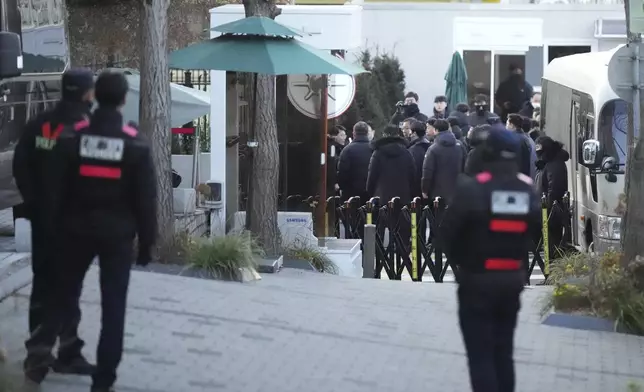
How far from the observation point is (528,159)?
17.1 m

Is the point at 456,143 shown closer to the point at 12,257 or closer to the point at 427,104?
the point at 12,257

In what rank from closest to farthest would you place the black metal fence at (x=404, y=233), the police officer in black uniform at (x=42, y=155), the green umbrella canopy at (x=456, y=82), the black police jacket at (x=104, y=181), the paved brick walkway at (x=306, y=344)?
1. the black police jacket at (x=104, y=181)
2. the police officer in black uniform at (x=42, y=155)
3. the paved brick walkway at (x=306, y=344)
4. the black metal fence at (x=404, y=233)
5. the green umbrella canopy at (x=456, y=82)

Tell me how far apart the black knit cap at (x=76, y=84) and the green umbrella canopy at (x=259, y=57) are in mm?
5697

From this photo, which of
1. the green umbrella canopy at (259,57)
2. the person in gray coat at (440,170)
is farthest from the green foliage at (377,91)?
Result: the green umbrella canopy at (259,57)

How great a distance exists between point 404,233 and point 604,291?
5161 millimetres

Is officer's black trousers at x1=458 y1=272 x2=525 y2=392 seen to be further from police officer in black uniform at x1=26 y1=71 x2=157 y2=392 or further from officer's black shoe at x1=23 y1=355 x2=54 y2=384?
officer's black shoe at x1=23 y1=355 x2=54 y2=384

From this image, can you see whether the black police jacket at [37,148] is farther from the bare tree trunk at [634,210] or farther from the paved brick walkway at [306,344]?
the bare tree trunk at [634,210]

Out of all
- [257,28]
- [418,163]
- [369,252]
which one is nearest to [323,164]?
[369,252]

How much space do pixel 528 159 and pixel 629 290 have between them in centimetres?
628

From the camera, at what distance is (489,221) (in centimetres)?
680

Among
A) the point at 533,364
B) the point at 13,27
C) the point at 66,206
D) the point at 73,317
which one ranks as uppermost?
the point at 13,27

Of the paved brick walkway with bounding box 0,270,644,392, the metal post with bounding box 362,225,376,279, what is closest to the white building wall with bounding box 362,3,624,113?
the metal post with bounding box 362,225,376,279

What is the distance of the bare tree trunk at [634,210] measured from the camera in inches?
444

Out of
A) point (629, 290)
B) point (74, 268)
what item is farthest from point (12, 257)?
point (629, 290)
